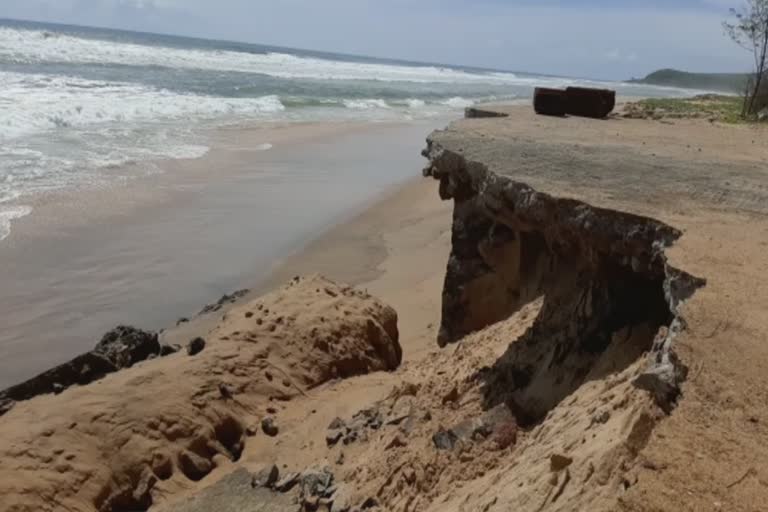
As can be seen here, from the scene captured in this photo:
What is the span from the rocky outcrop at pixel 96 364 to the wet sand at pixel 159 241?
61 centimetres

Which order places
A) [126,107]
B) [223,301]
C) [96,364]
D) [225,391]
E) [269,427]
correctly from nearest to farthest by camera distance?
[269,427] → [225,391] → [96,364] → [223,301] → [126,107]

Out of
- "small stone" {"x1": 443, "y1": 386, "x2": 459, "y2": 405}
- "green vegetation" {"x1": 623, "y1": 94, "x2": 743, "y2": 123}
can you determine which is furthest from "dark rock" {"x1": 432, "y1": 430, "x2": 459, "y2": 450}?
"green vegetation" {"x1": 623, "y1": 94, "x2": 743, "y2": 123}

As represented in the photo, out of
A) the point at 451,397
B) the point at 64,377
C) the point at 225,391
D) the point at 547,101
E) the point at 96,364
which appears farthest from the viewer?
the point at 547,101

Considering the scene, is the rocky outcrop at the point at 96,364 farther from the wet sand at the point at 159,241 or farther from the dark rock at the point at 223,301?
the dark rock at the point at 223,301

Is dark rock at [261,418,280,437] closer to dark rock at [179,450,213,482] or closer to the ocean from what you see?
dark rock at [179,450,213,482]

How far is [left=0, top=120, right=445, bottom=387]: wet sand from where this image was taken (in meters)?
7.55

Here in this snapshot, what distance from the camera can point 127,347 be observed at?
638 cm

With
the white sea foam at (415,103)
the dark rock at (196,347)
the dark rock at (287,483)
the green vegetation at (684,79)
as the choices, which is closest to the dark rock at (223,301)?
the dark rock at (196,347)

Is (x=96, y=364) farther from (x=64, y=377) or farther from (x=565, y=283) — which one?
(x=565, y=283)

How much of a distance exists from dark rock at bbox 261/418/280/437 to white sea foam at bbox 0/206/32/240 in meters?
5.39

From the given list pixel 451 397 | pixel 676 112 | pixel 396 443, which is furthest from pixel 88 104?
pixel 396 443

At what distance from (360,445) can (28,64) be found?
97.3 feet

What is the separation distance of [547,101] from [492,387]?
5.04 metres

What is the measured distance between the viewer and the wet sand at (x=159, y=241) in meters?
7.55
